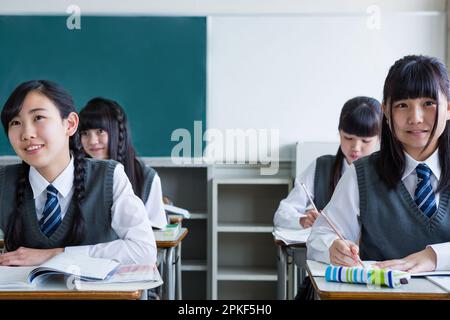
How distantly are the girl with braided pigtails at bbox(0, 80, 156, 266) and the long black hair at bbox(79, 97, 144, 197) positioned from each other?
191mm

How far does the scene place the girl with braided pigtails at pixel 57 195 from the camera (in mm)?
1042

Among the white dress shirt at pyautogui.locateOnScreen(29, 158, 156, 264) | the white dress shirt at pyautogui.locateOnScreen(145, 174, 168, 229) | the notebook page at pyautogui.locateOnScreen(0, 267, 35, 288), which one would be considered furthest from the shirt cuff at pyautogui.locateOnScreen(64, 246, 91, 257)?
the white dress shirt at pyautogui.locateOnScreen(145, 174, 168, 229)

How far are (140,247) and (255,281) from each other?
359 millimetres

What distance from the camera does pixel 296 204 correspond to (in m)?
1.50

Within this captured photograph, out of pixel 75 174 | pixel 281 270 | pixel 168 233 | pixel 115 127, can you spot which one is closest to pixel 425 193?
pixel 281 270

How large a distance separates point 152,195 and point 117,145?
0.25 m

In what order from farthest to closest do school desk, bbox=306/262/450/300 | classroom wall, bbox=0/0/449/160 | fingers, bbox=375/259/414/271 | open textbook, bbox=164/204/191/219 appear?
open textbook, bbox=164/204/191/219
classroom wall, bbox=0/0/449/160
fingers, bbox=375/259/414/271
school desk, bbox=306/262/450/300

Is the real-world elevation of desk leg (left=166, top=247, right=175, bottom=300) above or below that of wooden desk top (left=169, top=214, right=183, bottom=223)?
below

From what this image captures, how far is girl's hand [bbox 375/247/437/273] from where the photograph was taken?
37.4 inches

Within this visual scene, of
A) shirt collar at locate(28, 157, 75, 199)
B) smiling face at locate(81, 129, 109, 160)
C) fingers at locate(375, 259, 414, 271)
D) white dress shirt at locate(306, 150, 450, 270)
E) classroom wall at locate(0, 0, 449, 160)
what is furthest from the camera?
smiling face at locate(81, 129, 109, 160)

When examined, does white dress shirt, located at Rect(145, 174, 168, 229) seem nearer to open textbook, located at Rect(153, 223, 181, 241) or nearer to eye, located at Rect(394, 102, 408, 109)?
open textbook, located at Rect(153, 223, 181, 241)

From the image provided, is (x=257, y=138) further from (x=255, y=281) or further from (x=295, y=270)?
(x=295, y=270)

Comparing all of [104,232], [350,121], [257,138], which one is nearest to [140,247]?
[104,232]

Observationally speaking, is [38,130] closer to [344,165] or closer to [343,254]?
[343,254]
